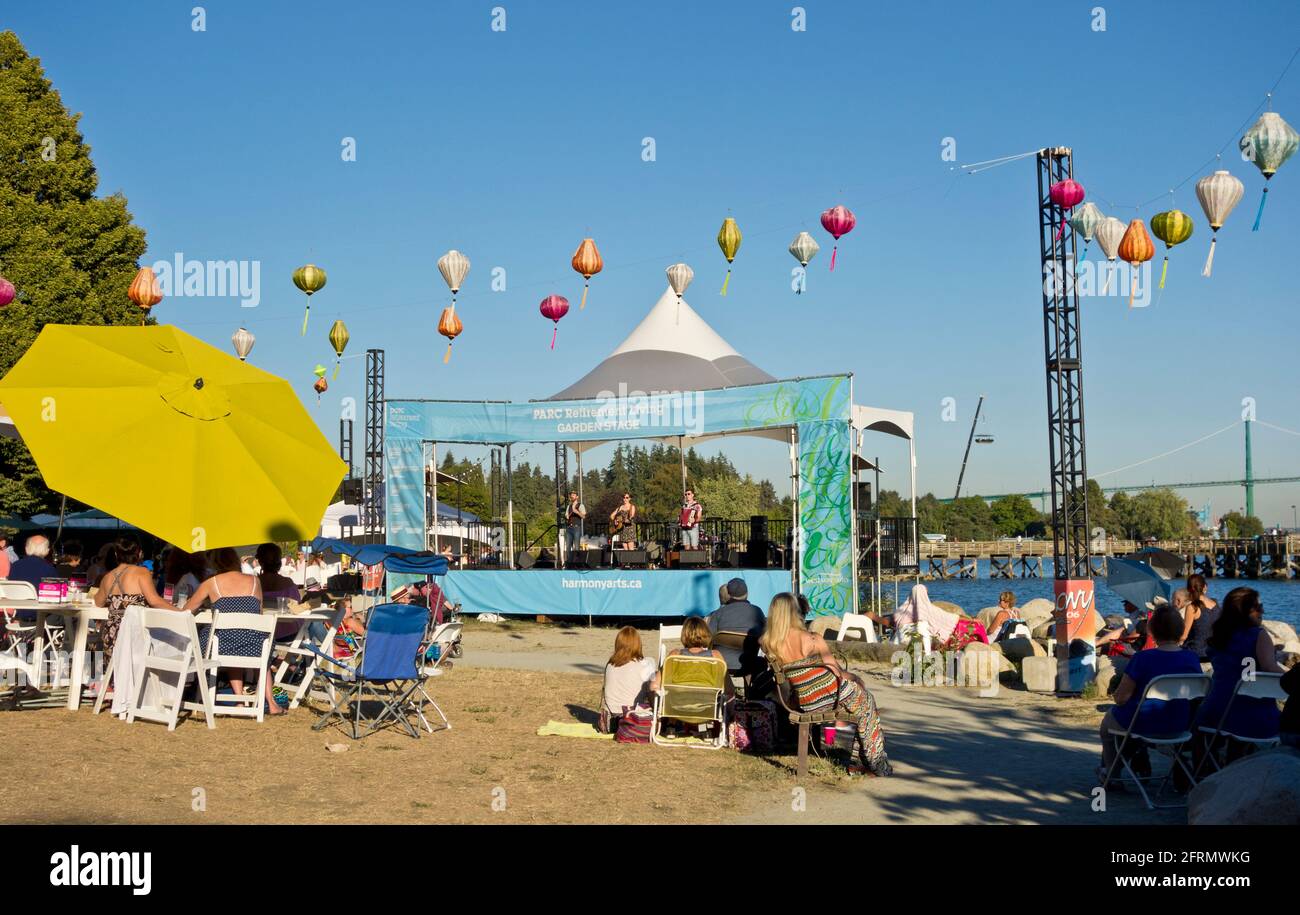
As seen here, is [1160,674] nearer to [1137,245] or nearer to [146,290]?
[1137,245]

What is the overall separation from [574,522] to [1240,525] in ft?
454

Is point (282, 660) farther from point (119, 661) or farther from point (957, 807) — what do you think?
point (957, 807)

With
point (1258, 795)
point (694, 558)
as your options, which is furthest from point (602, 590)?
point (1258, 795)

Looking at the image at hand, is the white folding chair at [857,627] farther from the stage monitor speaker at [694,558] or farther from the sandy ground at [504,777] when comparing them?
the sandy ground at [504,777]

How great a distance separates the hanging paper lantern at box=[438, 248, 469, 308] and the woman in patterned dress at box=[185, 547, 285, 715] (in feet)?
41.8

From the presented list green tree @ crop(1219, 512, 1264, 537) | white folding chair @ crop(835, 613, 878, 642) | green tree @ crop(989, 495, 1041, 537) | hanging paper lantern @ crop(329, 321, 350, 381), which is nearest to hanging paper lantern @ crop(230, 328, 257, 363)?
hanging paper lantern @ crop(329, 321, 350, 381)

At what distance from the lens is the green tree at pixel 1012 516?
133375 mm

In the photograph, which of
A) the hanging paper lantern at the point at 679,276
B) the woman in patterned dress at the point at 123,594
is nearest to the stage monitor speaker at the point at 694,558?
the hanging paper lantern at the point at 679,276

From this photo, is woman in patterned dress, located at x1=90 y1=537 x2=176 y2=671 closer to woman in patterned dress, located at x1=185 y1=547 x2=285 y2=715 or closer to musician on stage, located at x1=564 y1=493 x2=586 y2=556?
woman in patterned dress, located at x1=185 y1=547 x2=285 y2=715

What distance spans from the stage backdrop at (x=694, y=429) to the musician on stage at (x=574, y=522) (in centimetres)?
150

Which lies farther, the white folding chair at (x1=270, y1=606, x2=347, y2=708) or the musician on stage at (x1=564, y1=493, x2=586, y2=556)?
the musician on stage at (x1=564, y1=493, x2=586, y2=556)

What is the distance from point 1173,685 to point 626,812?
3.18 metres

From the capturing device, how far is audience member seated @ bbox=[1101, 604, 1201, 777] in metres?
6.34
